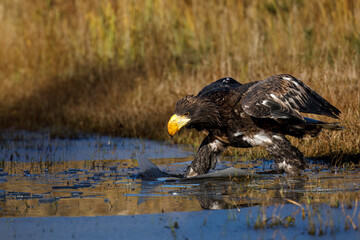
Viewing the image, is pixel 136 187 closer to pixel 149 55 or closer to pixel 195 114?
pixel 195 114

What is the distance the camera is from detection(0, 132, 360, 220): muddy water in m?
5.33

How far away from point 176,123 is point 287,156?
1.26 meters

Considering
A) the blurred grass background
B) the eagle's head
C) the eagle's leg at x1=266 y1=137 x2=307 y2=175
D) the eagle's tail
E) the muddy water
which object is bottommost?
the muddy water

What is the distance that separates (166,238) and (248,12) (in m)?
10.1

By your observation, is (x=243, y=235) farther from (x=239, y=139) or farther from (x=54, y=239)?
(x=239, y=139)

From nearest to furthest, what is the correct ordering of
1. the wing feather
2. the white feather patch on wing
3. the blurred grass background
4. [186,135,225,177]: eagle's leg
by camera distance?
the wing feather
the white feather patch on wing
[186,135,225,177]: eagle's leg
the blurred grass background

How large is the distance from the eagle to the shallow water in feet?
1.16

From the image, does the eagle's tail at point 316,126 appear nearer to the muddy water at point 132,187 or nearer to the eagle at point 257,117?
the eagle at point 257,117

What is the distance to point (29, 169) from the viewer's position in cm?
791

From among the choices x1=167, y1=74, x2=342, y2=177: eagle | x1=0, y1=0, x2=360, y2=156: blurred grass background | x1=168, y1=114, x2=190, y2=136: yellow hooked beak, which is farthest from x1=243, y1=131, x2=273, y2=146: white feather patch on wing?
x1=0, y1=0, x2=360, y2=156: blurred grass background

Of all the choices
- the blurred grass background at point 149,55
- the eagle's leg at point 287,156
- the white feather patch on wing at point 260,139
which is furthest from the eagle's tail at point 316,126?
the blurred grass background at point 149,55

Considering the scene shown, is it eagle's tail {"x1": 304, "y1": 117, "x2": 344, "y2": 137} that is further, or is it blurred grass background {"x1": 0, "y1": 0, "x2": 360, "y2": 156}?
blurred grass background {"x1": 0, "y1": 0, "x2": 360, "y2": 156}

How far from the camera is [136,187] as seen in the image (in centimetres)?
646

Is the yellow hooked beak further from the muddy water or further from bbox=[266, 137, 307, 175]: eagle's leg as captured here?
bbox=[266, 137, 307, 175]: eagle's leg
